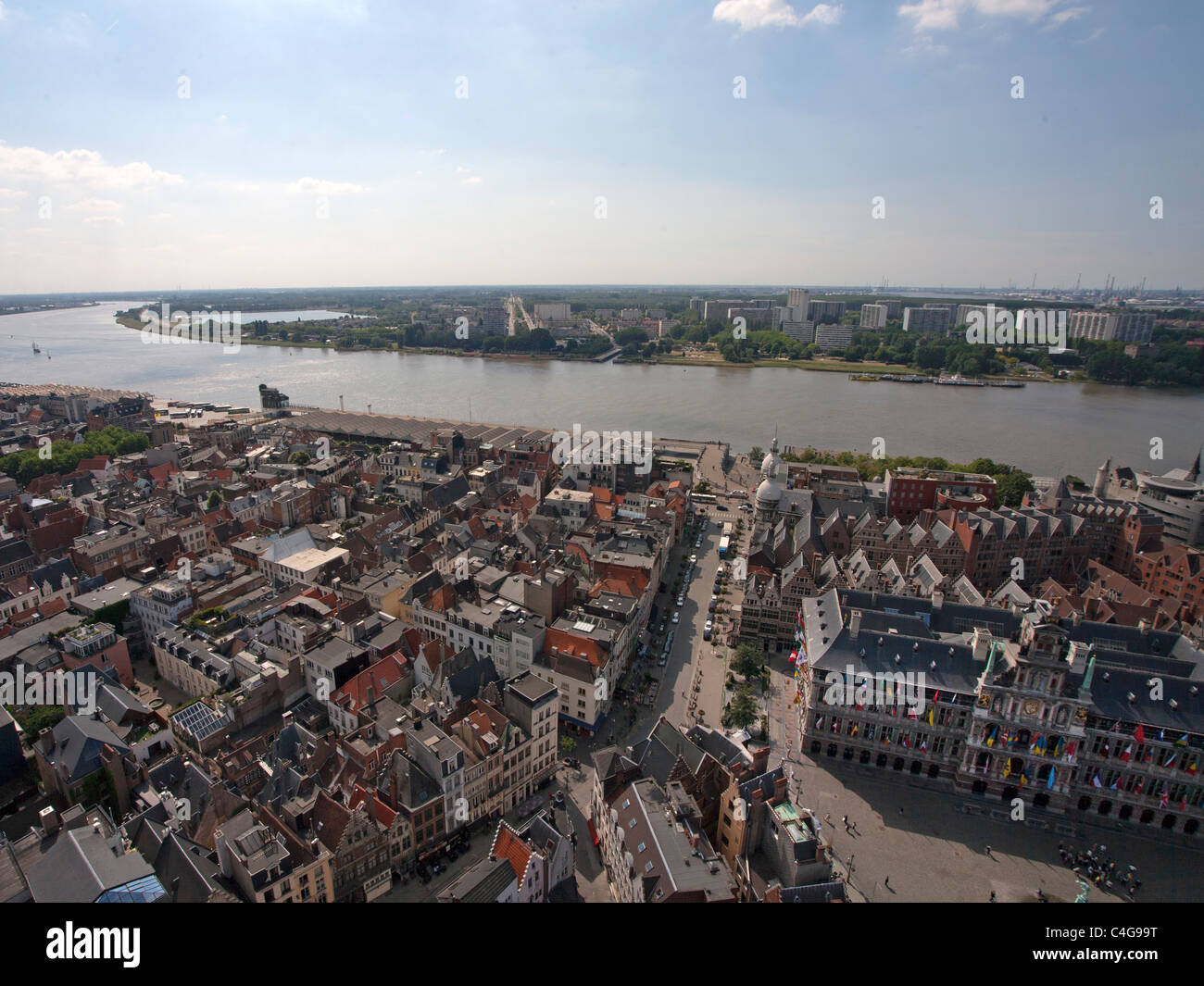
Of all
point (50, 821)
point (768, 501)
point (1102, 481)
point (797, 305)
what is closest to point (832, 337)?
point (797, 305)

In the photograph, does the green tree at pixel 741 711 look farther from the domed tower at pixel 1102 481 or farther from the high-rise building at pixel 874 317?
the high-rise building at pixel 874 317

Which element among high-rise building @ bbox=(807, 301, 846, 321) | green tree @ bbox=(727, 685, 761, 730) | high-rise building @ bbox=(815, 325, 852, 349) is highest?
high-rise building @ bbox=(807, 301, 846, 321)

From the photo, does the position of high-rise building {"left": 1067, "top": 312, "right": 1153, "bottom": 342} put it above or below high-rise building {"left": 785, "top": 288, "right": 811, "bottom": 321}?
below

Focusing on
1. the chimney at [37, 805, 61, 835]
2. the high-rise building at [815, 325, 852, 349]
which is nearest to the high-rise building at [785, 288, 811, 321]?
the high-rise building at [815, 325, 852, 349]

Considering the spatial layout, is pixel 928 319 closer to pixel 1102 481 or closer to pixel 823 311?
pixel 823 311

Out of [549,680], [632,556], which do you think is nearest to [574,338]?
[632,556]

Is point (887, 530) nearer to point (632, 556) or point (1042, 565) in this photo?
point (1042, 565)

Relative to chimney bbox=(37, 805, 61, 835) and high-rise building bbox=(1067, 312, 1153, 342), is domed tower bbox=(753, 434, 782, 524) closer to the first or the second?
chimney bbox=(37, 805, 61, 835)

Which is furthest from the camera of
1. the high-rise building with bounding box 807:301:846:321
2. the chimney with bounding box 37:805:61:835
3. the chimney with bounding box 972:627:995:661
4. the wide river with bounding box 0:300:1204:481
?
the high-rise building with bounding box 807:301:846:321
